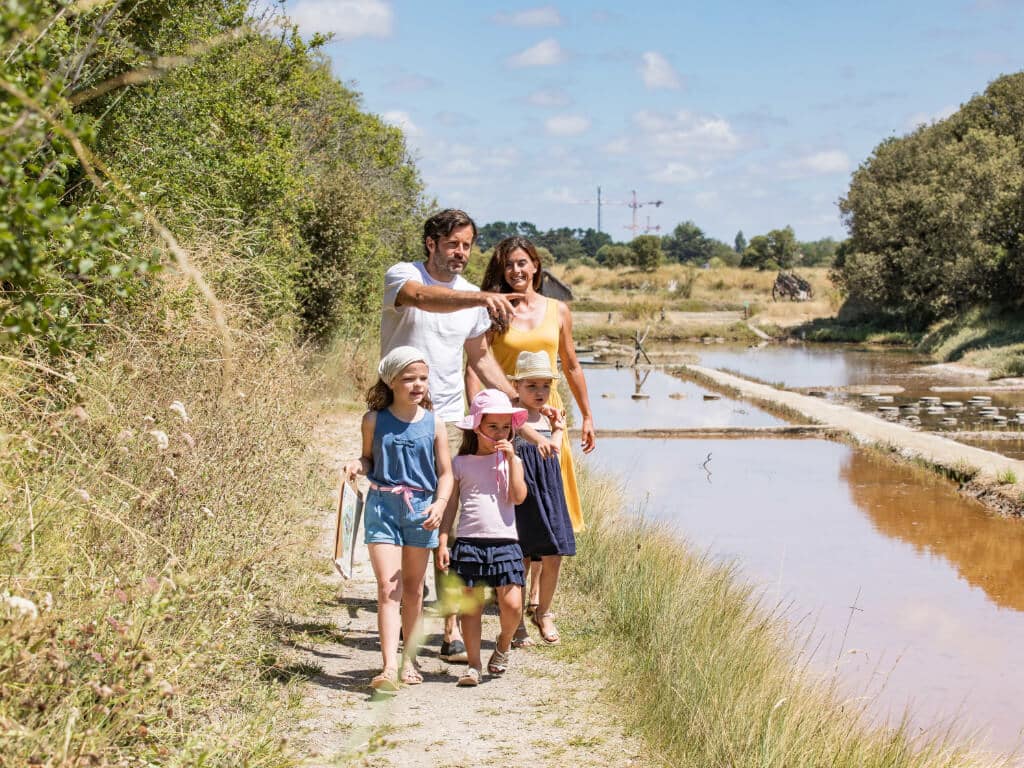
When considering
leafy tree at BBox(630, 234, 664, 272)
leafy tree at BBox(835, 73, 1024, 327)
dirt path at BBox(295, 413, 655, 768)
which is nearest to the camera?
dirt path at BBox(295, 413, 655, 768)

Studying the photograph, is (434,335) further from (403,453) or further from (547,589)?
(547,589)

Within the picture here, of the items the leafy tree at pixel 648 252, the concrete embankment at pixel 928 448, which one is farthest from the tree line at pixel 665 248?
the concrete embankment at pixel 928 448

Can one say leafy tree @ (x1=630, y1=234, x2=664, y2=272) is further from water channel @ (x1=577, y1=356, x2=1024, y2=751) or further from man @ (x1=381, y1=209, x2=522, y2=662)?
man @ (x1=381, y1=209, x2=522, y2=662)

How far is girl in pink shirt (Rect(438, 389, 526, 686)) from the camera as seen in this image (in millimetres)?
5324

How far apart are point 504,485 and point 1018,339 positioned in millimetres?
32910

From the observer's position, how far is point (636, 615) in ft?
20.5

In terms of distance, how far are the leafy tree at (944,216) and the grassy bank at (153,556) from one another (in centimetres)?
3219

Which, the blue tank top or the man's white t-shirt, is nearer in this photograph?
the blue tank top

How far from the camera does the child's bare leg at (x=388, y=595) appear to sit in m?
5.07

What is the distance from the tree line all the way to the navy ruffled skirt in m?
51.8

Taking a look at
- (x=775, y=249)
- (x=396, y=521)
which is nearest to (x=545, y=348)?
(x=396, y=521)

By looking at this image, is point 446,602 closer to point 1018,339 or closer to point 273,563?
point 273,563

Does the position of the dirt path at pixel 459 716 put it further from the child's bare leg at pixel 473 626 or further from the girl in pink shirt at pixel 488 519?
the girl in pink shirt at pixel 488 519

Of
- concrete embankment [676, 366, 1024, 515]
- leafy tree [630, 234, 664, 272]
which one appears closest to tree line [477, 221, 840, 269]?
leafy tree [630, 234, 664, 272]
